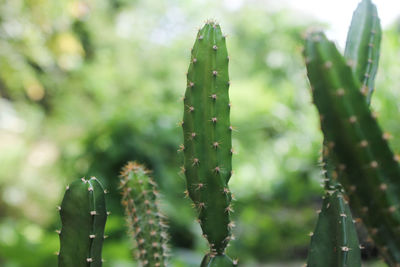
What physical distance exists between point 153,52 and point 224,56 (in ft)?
29.6

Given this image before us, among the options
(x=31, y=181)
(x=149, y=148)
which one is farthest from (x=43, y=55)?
(x=31, y=181)

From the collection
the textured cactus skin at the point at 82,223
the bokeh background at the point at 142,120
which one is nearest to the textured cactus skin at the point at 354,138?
the bokeh background at the point at 142,120

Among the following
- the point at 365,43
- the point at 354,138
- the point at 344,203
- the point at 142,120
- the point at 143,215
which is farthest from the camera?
the point at 142,120

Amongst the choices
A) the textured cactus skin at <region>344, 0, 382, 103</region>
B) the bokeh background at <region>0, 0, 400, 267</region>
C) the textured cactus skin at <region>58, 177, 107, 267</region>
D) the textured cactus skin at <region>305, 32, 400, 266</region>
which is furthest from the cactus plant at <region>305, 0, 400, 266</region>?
the textured cactus skin at <region>58, 177, 107, 267</region>

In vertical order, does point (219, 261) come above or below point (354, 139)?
below

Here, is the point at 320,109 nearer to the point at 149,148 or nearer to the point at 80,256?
the point at 80,256

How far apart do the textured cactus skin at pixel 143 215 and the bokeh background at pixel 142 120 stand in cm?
17

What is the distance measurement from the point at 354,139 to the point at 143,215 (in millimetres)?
619

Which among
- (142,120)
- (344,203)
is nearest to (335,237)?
(344,203)

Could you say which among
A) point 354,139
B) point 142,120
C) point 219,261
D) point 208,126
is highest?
point 142,120

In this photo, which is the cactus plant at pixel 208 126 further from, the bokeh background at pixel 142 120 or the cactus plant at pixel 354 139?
the cactus plant at pixel 354 139

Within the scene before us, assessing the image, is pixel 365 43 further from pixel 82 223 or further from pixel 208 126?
pixel 82 223

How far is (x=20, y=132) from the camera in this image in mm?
8711

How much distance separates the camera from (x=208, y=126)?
2.88ft
